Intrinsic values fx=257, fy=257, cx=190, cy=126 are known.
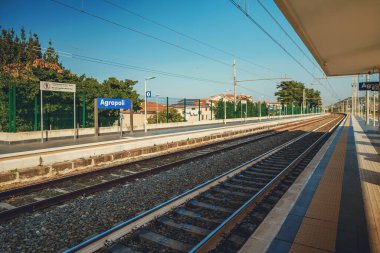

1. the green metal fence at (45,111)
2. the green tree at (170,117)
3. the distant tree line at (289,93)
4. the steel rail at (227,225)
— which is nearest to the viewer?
the steel rail at (227,225)

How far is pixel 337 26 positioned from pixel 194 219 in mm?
8015

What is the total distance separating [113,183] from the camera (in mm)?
7777

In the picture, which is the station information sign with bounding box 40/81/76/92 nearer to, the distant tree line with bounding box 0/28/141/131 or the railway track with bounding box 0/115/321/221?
the distant tree line with bounding box 0/28/141/131

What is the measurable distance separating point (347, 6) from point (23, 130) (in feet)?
54.5

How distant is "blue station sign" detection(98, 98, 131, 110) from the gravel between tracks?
9700 mm

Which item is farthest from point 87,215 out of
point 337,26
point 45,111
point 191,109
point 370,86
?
point 191,109

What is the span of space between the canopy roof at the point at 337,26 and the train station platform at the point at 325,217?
477 centimetres

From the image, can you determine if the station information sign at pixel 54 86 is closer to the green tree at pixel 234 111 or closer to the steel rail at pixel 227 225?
the steel rail at pixel 227 225

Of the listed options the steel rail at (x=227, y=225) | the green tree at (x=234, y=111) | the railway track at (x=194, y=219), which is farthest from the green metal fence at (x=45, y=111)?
the green tree at (x=234, y=111)

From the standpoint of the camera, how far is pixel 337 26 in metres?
8.73

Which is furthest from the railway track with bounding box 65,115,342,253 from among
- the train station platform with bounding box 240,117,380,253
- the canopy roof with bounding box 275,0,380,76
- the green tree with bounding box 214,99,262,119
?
the green tree with bounding box 214,99,262,119

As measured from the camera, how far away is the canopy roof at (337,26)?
6945mm

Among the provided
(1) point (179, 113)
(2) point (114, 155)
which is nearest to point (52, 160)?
(2) point (114, 155)

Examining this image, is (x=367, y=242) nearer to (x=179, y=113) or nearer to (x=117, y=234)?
(x=117, y=234)
